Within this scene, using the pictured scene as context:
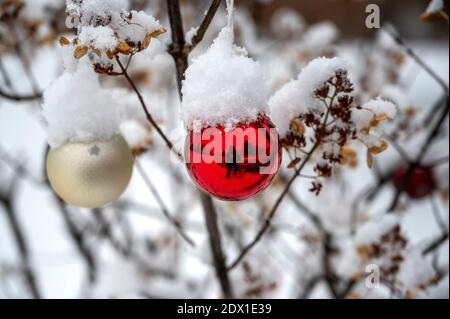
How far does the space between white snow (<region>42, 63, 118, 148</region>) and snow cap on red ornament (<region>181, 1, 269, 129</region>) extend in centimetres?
22

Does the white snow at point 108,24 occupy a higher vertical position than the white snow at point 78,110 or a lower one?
higher

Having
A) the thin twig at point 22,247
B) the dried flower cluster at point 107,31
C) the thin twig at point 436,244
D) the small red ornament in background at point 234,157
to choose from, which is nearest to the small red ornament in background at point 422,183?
the thin twig at point 436,244

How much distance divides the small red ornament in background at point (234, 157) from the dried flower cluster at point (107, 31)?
18cm

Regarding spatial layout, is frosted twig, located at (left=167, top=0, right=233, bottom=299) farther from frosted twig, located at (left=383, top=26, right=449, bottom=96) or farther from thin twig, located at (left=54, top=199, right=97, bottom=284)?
thin twig, located at (left=54, top=199, right=97, bottom=284)

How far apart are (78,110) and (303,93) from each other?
1.34 feet

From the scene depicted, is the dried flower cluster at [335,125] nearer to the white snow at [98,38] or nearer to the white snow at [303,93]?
the white snow at [303,93]

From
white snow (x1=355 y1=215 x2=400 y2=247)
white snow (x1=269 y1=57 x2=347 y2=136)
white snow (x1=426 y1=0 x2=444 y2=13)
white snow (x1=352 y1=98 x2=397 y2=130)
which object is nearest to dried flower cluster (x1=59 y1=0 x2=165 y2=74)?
white snow (x1=269 y1=57 x2=347 y2=136)

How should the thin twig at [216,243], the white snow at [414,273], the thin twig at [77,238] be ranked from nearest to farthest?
the thin twig at [216,243]
the white snow at [414,273]
the thin twig at [77,238]

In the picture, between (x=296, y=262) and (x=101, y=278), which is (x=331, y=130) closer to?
(x=101, y=278)

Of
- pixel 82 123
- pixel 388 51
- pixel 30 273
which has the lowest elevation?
pixel 30 273

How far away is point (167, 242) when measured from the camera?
7.76ft

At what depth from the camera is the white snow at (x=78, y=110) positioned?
875 mm
